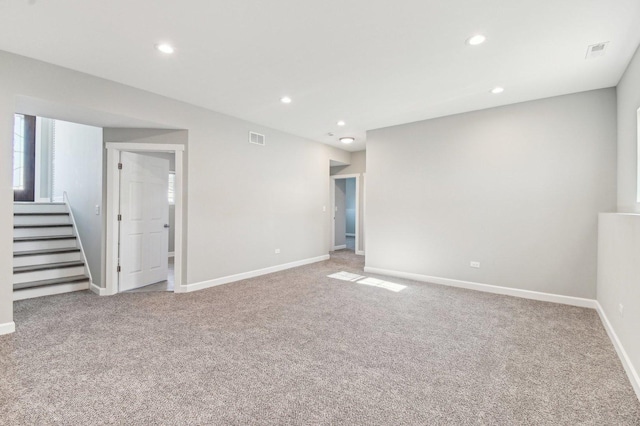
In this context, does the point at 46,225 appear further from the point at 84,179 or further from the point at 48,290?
the point at 48,290

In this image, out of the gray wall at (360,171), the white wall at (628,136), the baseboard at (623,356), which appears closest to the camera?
the baseboard at (623,356)

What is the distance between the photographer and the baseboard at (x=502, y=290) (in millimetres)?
3865

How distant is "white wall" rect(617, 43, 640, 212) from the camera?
2.90m

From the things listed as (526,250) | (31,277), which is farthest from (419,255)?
(31,277)

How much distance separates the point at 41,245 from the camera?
4.82 metres

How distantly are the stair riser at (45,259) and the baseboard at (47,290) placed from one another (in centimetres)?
62

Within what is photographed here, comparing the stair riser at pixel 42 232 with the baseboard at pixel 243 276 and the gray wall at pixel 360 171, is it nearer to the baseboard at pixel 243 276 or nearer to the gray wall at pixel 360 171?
the baseboard at pixel 243 276

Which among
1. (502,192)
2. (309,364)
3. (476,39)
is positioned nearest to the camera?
(309,364)

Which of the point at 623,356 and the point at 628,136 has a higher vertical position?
the point at 628,136

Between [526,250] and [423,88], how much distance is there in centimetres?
268

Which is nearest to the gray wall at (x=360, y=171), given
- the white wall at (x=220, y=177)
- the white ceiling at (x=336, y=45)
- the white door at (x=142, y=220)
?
the white wall at (x=220, y=177)

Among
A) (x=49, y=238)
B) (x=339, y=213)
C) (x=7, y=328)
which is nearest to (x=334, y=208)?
(x=339, y=213)

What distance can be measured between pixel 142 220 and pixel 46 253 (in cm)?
156

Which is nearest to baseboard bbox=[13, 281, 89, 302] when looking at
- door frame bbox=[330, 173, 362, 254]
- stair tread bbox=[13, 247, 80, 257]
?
stair tread bbox=[13, 247, 80, 257]
